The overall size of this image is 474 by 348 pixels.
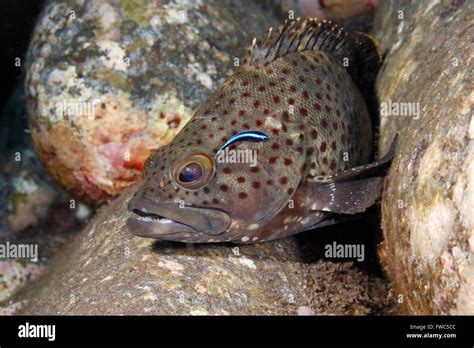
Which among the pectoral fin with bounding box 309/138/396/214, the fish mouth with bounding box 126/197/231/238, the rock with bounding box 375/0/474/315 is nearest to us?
the rock with bounding box 375/0/474/315

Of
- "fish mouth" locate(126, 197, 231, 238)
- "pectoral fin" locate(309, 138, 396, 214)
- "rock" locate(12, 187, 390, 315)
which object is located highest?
"pectoral fin" locate(309, 138, 396, 214)

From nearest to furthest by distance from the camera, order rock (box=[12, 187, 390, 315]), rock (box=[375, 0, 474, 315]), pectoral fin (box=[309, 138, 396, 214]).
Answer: rock (box=[375, 0, 474, 315]) → rock (box=[12, 187, 390, 315]) → pectoral fin (box=[309, 138, 396, 214])

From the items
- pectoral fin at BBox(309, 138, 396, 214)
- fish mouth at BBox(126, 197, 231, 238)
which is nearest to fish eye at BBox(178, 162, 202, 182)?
fish mouth at BBox(126, 197, 231, 238)

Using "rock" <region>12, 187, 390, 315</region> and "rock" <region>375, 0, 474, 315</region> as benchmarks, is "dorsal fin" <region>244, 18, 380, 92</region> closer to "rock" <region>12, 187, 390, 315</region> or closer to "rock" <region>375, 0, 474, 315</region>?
"rock" <region>375, 0, 474, 315</region>

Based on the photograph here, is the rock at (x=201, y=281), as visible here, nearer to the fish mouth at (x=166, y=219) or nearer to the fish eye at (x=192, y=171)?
the fish mouth at (x=166, y=219)

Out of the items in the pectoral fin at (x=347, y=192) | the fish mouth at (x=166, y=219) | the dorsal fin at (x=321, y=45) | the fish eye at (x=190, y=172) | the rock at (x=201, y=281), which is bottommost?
the rock at (x=201, y=281)

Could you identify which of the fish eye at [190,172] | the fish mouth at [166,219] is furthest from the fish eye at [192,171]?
the fish mouth at [166,219]

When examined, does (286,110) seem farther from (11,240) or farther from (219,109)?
(11,240)

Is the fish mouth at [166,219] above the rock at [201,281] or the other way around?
above
